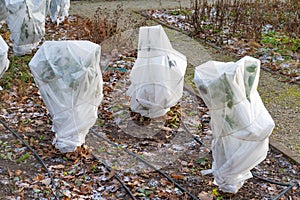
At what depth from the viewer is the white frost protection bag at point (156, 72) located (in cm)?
592

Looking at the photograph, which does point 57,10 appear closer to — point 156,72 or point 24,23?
point 24,23

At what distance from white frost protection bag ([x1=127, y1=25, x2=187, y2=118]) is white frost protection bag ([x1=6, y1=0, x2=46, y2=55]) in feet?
10.6

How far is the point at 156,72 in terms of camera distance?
5.96 metres

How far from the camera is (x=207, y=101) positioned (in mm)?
4508

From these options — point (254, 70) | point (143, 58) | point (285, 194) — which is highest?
point (254, 70)

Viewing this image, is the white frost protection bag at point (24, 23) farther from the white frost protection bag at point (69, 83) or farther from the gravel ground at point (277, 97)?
the white frost protection bag at point (69, 83)

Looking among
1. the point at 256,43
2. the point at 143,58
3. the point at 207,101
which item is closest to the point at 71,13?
the point at 256,43

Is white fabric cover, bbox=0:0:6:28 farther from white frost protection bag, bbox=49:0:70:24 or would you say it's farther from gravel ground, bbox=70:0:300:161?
gravel ground, bbox=70:0:300:161

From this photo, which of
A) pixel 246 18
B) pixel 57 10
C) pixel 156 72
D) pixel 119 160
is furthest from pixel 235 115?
pixel 57 10

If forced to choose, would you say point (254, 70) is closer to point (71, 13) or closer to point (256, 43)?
point (256, 43)

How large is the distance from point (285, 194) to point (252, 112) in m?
1.11

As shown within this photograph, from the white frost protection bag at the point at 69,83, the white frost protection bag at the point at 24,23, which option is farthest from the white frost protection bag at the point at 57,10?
the white frost protection bag at the point at 69,83

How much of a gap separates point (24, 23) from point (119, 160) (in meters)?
4.21

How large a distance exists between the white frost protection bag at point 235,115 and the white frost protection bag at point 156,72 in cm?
146
